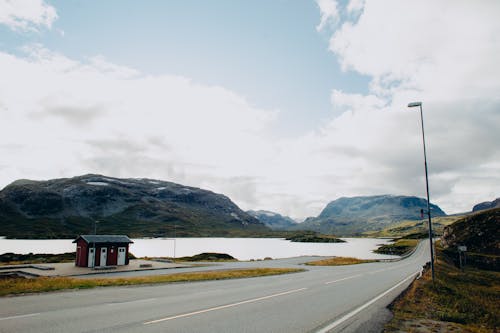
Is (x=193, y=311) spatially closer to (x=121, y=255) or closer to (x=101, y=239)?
(x=101, y=239)

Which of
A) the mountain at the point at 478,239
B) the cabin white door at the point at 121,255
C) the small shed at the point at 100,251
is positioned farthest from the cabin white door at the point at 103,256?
the mountain at the point at 478,239

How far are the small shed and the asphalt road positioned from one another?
27.9m

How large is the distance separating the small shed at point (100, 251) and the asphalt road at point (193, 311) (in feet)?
91.6

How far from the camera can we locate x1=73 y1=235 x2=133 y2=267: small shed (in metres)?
44.8

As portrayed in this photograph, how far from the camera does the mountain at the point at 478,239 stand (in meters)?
76.6

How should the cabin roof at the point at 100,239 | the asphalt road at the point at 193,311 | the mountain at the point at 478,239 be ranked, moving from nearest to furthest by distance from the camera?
the asphalt road at the point at 193,311
the cabin roof at the point at 100,239
the mountain at the point at 478,239

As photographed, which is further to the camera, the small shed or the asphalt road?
the small shed

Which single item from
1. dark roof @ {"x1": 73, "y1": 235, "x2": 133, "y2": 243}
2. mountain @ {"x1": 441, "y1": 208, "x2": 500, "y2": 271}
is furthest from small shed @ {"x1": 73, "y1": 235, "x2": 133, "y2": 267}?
mountain @ {"x1": 441, "y1": 208, "x2": 500, "y2": 271}

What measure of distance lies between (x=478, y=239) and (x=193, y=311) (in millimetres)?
100756

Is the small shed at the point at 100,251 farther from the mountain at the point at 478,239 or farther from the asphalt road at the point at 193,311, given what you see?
the mountain at the point at 478,239

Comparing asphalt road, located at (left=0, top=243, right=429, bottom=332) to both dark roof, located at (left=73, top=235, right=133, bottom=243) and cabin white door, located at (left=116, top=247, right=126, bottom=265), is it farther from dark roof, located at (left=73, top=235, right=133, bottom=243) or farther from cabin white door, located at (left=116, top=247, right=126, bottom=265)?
cabin white door, located at (left=116, top=247, right=126, bottom=265)

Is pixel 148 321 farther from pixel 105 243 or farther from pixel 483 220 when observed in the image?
pixel 483 220

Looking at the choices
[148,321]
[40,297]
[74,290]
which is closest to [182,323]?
[148,321]

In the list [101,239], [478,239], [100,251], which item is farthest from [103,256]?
[478,239]
